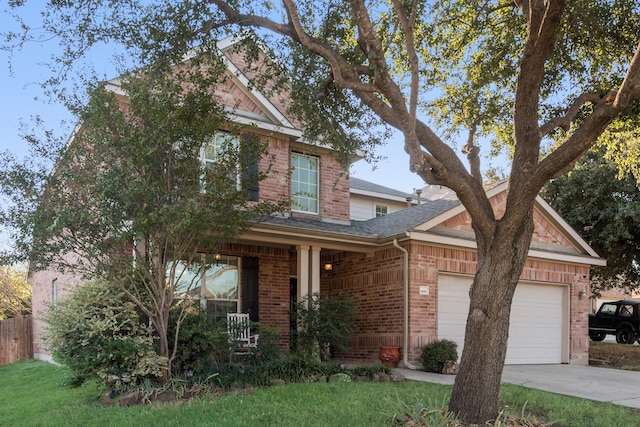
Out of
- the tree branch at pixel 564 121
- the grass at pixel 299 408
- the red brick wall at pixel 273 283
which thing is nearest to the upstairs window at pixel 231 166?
the grass at pixel 299 408

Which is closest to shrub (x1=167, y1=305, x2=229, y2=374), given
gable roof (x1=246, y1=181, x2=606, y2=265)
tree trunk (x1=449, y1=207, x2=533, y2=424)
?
gable roof (x1=246, y1=181, x2=606, y2=265)

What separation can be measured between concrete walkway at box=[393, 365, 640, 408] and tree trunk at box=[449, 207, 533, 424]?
3.24 m

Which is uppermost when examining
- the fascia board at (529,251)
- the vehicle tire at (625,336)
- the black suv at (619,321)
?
the fascia board at (529,251)

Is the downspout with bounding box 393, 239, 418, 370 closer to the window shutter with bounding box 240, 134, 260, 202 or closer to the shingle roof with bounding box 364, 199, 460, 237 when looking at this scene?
the shingle roof with bounding box 364, 199, 460, 237

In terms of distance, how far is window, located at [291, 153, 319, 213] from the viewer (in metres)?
14.2

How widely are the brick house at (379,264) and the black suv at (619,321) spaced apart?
8.73 metres

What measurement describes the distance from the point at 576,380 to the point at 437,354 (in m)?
2.68

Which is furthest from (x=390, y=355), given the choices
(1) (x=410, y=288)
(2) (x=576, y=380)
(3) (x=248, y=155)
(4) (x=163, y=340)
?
(3) (x=248, y=155)

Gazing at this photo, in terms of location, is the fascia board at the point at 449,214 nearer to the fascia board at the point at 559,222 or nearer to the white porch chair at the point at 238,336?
the fascia board at the point at 559,222

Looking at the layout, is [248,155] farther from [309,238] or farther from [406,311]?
[406,311]

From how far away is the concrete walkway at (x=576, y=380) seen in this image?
9.28 meters

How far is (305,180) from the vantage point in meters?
14.4

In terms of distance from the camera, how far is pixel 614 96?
712 centimetres

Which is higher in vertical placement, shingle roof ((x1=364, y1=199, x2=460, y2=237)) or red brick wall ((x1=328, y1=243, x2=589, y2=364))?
shingle roof ((x1=364, y1=199, x2=460, y2=237))
